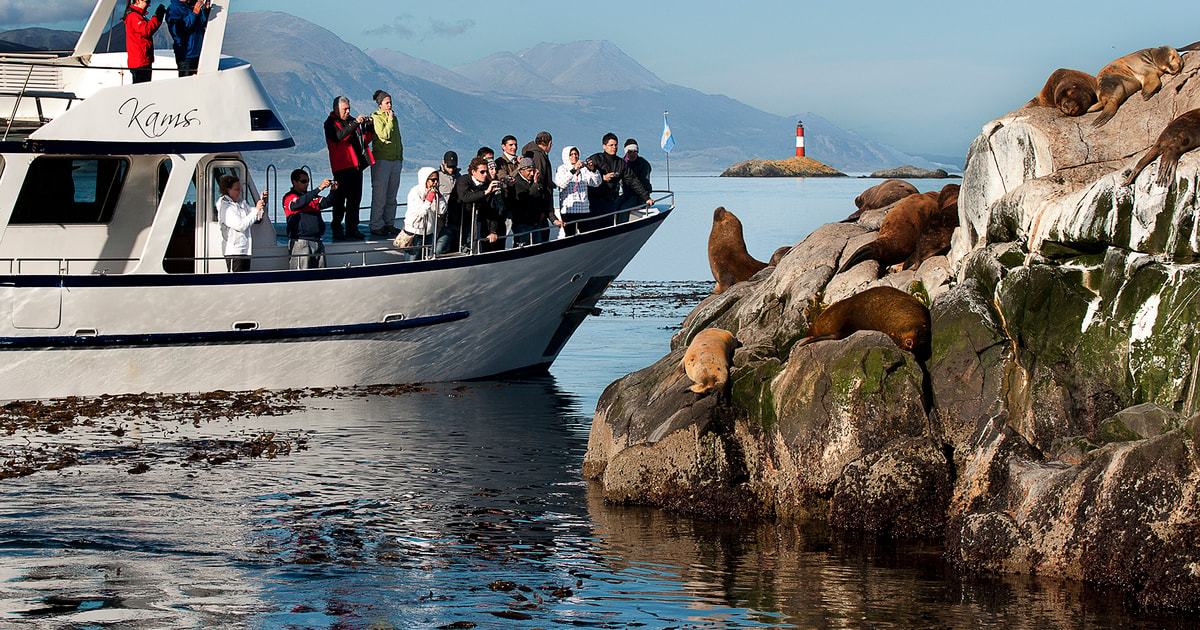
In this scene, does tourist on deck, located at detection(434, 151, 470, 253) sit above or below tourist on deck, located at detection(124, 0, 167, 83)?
below

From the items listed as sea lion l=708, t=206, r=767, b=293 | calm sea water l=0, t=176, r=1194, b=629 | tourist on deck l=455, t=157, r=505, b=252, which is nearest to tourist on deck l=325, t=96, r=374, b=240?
tourist on deck l=455, t=157, r=505, b=252

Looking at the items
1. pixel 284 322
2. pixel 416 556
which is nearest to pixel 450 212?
pixel 284 322

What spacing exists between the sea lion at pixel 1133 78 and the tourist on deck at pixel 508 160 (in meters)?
7.44

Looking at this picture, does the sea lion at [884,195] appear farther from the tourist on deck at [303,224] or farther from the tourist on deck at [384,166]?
the tourist on deck at [303,224]

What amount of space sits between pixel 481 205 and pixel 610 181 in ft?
7.72

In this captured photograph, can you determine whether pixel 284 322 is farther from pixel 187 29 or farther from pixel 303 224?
pixel 187 29

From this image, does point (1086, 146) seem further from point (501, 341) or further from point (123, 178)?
point (123, 178)

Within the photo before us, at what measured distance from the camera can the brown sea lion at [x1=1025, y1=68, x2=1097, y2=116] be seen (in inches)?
567

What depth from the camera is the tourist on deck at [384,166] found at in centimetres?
1956

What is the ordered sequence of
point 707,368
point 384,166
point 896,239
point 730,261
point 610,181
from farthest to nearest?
point 730,261 < point 610,181 < point 384,166 < point 896,239 < point 707,368

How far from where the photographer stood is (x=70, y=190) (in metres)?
17.8

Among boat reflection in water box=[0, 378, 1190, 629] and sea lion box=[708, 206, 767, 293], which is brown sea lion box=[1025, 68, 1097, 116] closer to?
boat reflection in water box=[0, 378, 1190, 629]

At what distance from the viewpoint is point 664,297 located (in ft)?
111

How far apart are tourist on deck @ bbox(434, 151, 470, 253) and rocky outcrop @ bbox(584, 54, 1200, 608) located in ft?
17.8
